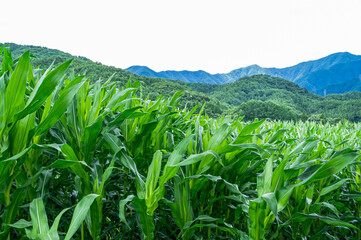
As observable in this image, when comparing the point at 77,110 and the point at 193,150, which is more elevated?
the point at 77,110

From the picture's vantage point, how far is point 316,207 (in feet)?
3.27

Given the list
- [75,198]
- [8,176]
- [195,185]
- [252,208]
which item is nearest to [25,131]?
[8,176]

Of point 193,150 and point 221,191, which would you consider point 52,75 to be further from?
point 221,191

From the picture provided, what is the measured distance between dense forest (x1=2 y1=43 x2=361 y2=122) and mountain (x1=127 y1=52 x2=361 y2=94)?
A: 190 feet

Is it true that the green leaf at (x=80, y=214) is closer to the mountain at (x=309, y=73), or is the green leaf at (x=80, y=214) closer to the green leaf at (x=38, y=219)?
the green leaf at (x=38, y=219)

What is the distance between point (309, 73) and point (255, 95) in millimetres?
90566

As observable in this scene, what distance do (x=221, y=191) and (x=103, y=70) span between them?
54.4m

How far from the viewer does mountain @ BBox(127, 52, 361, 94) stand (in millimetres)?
134875

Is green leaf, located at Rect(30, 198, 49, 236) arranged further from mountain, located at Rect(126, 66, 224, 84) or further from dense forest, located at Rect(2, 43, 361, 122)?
mountain, located at Rect(126, 66, 224, 84)

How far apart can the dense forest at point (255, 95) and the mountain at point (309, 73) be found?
190 ft

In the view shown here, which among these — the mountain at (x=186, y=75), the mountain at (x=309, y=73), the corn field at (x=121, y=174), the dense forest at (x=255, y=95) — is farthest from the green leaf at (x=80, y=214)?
the mountain at (x=186, y=75)

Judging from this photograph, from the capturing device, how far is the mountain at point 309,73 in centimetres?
13488

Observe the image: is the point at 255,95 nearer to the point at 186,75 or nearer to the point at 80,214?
the point at 80,214

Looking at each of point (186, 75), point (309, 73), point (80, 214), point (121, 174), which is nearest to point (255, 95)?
point (121, 174)
